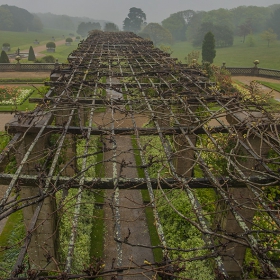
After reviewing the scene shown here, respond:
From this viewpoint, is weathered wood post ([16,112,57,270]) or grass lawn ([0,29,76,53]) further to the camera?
grass lawn ([0,29,76,53])

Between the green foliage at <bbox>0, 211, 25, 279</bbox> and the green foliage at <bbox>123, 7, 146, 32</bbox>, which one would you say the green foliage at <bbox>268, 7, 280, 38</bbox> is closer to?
the green foliage at <bbox>123, 7, 146, 32</bbox>

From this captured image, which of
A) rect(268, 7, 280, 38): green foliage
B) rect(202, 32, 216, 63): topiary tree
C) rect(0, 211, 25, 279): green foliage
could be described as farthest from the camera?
rect(268, 7, 280, 38): green foliage

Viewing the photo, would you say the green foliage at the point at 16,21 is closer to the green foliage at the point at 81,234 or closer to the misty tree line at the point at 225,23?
the misty tree line at the point at 225,23

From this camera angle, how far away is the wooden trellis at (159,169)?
2.66 metres

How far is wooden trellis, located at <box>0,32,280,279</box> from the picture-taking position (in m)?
2.66

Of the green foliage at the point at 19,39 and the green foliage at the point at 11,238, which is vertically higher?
the green foliage at the point at 19,39

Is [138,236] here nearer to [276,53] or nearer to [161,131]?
[161,131]

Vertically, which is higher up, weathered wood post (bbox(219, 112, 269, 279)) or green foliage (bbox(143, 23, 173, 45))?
green foliage (bbox(143, 23, 173, 45))

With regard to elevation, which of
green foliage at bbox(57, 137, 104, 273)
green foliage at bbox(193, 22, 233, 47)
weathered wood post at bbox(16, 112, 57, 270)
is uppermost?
green foliage at bbox(193, 22, 233, 47)

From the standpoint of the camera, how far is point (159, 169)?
17.6ft

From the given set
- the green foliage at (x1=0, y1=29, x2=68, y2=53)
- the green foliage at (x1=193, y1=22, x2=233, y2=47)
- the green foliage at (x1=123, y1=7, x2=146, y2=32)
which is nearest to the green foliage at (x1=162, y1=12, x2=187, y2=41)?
the green foliage at (x1=123, y1=7, x2=146, y2=32)

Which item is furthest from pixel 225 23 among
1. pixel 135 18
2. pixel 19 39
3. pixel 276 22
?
pixel 19 39

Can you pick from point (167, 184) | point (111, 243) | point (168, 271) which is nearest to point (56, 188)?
point (167, 184)

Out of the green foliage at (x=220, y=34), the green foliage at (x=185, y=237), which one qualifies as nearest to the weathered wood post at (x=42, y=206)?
the green foliage at (x=185, y=237)
